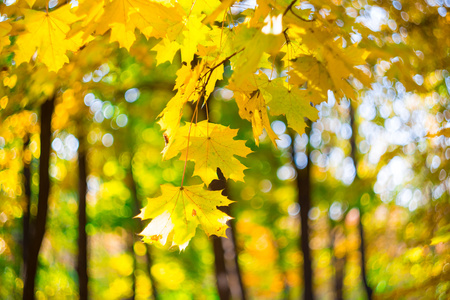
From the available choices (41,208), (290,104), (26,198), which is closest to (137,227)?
(26,198)

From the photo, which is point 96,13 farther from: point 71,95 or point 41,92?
point 71,95

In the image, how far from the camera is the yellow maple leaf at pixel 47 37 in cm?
150

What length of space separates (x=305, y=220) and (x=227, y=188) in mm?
1894

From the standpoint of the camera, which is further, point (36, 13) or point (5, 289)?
point (5, 289)

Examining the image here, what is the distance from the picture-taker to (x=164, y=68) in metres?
5.94

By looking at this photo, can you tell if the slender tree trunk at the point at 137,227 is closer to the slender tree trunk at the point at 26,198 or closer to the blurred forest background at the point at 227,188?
the blurred forest background at the point at 227,188

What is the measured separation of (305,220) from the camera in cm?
599

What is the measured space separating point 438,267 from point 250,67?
232 centimetres

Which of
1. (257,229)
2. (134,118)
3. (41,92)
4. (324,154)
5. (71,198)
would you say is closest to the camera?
(41,92)

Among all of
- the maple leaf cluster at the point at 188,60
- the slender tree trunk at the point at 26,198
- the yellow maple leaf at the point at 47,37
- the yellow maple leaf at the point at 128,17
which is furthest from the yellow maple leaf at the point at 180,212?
the slender tree trunk at the point at 26,198

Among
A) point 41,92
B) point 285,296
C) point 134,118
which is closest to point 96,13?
point 41,92

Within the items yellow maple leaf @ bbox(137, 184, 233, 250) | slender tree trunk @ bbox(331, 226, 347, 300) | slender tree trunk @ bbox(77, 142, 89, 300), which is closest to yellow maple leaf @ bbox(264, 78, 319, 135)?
yellow maple leaf @ bbox(137, 184, 233, 250)

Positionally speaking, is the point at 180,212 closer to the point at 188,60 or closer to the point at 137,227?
the point at 188,60

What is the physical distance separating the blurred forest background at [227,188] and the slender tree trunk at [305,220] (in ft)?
0.06
